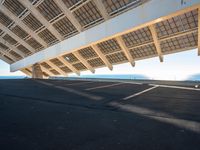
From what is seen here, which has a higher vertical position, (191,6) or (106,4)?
→ (106,4)

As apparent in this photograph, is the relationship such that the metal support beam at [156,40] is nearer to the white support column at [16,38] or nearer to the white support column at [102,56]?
the white support column at [102,56]

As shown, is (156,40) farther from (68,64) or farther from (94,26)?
(68,64)

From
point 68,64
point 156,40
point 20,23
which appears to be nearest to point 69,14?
point 20,23

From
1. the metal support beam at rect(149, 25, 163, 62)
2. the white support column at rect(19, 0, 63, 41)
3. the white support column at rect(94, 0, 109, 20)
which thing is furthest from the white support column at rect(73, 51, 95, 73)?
the metal support beam at rect(149, 25, 163, 62)

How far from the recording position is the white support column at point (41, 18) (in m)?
21.8

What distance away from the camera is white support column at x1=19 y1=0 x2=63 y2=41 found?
71.4 feet

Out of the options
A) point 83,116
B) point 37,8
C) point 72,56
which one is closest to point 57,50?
point 72,56

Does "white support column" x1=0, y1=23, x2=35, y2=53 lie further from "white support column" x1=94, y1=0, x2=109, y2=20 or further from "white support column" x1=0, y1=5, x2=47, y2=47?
"white support column" x1=94, y1=0, x2=109, y2=20

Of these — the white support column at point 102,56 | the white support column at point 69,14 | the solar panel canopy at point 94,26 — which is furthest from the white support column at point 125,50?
the white support column at point 69,14

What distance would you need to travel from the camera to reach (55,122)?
348cm

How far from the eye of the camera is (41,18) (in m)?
23.1

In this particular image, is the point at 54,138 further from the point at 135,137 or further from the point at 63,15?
the point at 63,15

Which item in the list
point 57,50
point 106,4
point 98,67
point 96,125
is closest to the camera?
point 96,125

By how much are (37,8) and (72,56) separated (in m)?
9.82
